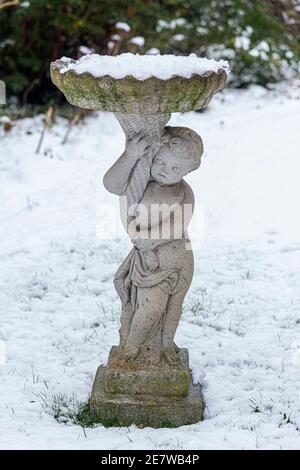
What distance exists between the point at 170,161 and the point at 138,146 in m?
0.18

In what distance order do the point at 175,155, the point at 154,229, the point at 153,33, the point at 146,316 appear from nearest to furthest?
1. the point at 175,155
2. the point at 154,229
3. the point at 146,316
4. the point at 153,33

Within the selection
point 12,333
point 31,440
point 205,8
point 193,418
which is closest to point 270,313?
point 193,418

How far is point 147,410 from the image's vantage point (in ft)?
13.1

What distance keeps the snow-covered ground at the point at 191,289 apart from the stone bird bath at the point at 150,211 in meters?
0.18

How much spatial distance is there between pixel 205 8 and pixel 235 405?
8.49 metres

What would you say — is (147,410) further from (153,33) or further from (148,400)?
(153,33)

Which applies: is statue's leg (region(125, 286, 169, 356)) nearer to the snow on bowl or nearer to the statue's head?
the statue's head

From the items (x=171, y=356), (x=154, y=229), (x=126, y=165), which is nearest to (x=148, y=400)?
(x=171, y=356)

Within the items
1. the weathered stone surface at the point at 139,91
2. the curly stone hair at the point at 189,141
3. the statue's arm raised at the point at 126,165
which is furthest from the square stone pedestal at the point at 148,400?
the weathered stone surface at the point at 139,91

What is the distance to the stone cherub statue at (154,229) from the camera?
3650 millimetres

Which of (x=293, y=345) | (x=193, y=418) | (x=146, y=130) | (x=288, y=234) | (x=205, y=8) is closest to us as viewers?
(x=146, y=130)

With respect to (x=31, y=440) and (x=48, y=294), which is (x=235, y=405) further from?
(x=48, y=294)

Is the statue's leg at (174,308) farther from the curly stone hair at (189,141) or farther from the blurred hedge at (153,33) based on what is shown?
the blurred hedge at (153,33)

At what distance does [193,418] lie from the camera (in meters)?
4.02
